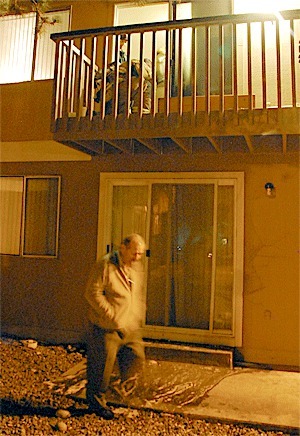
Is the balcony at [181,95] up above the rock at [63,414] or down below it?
above

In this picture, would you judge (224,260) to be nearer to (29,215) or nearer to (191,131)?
(191,131)

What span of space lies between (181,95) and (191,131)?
49 centimetres

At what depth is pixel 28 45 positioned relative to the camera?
7.59 meters

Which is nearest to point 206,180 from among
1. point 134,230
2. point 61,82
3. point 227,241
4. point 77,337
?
point 227,241

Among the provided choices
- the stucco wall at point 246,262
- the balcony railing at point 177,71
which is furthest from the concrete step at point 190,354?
the balcony railing at point 177,71

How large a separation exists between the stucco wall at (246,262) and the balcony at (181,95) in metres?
0.27

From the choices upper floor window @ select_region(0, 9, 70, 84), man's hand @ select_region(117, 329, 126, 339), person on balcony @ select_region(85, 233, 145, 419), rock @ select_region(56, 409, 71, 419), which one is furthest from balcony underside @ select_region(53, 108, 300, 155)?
rock @ select_region(56, 409, 71, 419)

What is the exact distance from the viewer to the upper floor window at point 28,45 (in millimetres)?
7395

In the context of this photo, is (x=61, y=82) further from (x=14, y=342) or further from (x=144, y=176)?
(x=14, y=342)

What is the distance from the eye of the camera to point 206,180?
19.2 ft

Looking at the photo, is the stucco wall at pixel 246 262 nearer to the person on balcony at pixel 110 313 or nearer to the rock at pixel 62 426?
the person on balcony at pixel 110 313

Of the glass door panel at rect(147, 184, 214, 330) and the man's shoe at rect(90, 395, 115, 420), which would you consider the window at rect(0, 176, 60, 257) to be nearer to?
the glass door panel at rect(147, 184, 214, 330)

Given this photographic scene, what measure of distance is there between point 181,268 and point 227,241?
78 centimetres

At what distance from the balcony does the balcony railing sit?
0.04 ft
